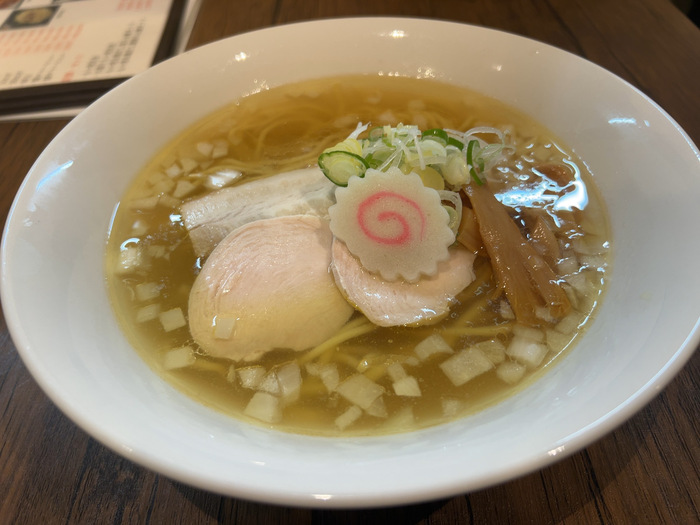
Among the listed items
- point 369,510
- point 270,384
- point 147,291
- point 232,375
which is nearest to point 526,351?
point 369,510

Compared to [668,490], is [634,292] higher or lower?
higher

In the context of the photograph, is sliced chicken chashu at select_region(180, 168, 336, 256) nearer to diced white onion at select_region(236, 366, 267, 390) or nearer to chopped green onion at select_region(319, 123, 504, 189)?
chopped green onion at select_region(319, 123, 504, 189)

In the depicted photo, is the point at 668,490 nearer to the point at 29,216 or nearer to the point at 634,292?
the point at 634,292

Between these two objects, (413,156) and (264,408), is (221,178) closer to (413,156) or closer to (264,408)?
(413,156)

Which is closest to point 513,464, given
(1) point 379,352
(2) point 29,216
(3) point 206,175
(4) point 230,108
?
(1) point 379,352

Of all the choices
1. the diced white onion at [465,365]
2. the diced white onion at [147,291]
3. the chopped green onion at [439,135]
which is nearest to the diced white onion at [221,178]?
the diced white onion at [147,291]

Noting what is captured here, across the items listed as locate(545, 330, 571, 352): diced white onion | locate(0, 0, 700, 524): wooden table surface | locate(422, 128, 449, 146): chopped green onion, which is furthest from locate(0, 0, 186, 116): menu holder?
locate(545, 330, 571, 352): diced white onion
